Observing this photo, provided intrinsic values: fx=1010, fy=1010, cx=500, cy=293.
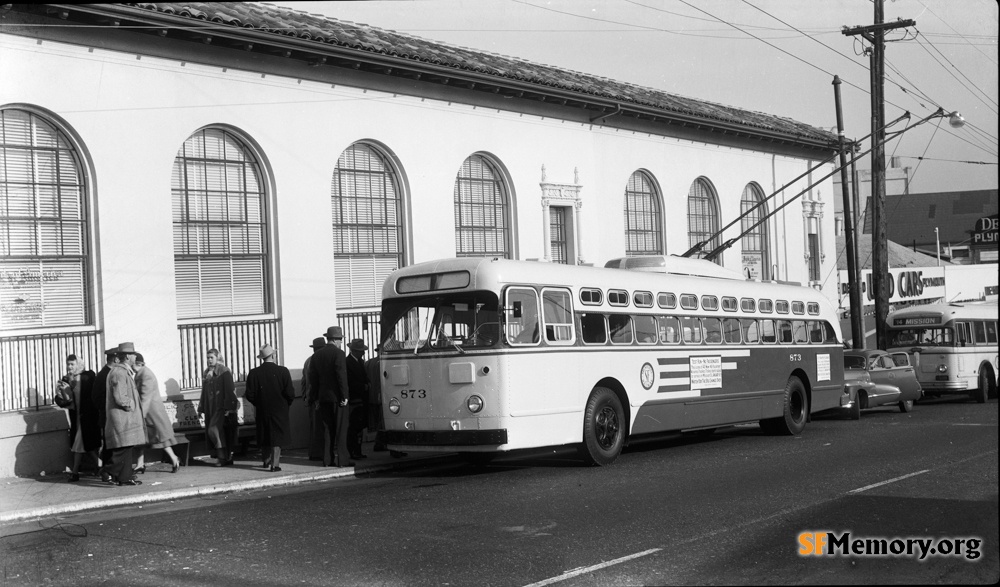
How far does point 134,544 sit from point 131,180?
27.0 feet

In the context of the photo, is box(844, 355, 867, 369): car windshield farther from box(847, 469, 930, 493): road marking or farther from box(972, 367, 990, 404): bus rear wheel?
box(847, 469, 930, 493): road marking

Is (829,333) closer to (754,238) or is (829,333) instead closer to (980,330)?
(980,330)

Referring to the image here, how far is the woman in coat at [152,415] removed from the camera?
13883mm

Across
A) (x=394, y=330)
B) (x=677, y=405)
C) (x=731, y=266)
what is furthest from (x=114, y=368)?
(x=731, y=266)

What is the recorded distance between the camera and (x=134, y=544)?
920 cm

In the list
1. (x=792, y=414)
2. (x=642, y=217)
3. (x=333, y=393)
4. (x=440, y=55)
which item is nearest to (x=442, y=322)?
(x=333, y=393)

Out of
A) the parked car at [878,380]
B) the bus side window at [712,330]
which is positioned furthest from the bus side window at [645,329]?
the parked car at [878,380]

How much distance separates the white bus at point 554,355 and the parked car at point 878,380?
22.4ft

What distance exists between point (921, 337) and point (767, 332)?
12.4 metres

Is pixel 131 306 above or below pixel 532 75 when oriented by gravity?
below

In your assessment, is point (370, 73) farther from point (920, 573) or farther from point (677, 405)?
point (920, 573)

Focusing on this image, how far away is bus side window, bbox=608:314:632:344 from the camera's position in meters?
15.1

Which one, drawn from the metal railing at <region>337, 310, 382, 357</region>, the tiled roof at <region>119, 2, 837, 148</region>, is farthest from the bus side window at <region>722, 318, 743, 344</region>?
the tiled roof at <region>119, 2, 837, 148</region>

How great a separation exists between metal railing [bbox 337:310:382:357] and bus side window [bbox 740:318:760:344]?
6.86 metres
